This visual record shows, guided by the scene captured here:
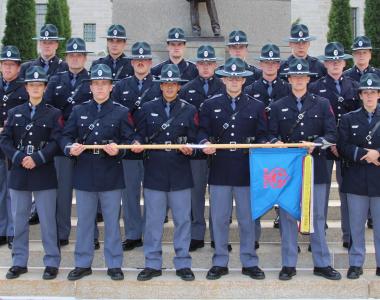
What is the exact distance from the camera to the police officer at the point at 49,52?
27.5ft

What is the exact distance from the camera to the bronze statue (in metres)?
12.1

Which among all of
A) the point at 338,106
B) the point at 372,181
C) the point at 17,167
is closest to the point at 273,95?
the point at 338,106

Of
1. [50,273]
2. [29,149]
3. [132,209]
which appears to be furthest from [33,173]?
[132,209]

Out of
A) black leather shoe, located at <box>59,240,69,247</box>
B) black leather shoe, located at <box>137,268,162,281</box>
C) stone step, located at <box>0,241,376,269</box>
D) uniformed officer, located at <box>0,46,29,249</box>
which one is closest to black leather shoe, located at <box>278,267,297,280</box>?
stone step, located at <box>0,241,376,269</box>

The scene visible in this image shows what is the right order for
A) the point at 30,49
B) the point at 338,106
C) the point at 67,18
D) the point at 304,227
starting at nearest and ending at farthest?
the point at 304,227 → the point at 338,106 → the point at 30,49 → the point at 67,18

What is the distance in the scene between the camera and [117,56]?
28.8 ft

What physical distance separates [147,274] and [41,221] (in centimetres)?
138

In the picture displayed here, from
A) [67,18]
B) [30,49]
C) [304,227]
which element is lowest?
[304,227]

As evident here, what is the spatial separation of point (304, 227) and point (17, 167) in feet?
11.0

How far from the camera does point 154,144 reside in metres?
7.10

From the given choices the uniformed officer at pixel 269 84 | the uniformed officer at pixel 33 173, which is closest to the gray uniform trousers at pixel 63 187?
the uniformed officer at pixel 33 173

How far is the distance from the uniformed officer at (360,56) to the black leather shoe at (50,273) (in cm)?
468

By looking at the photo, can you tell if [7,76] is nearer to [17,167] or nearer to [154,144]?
[17,167]

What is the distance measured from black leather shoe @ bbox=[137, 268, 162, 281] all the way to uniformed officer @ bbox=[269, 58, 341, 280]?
→ 4.73ft
